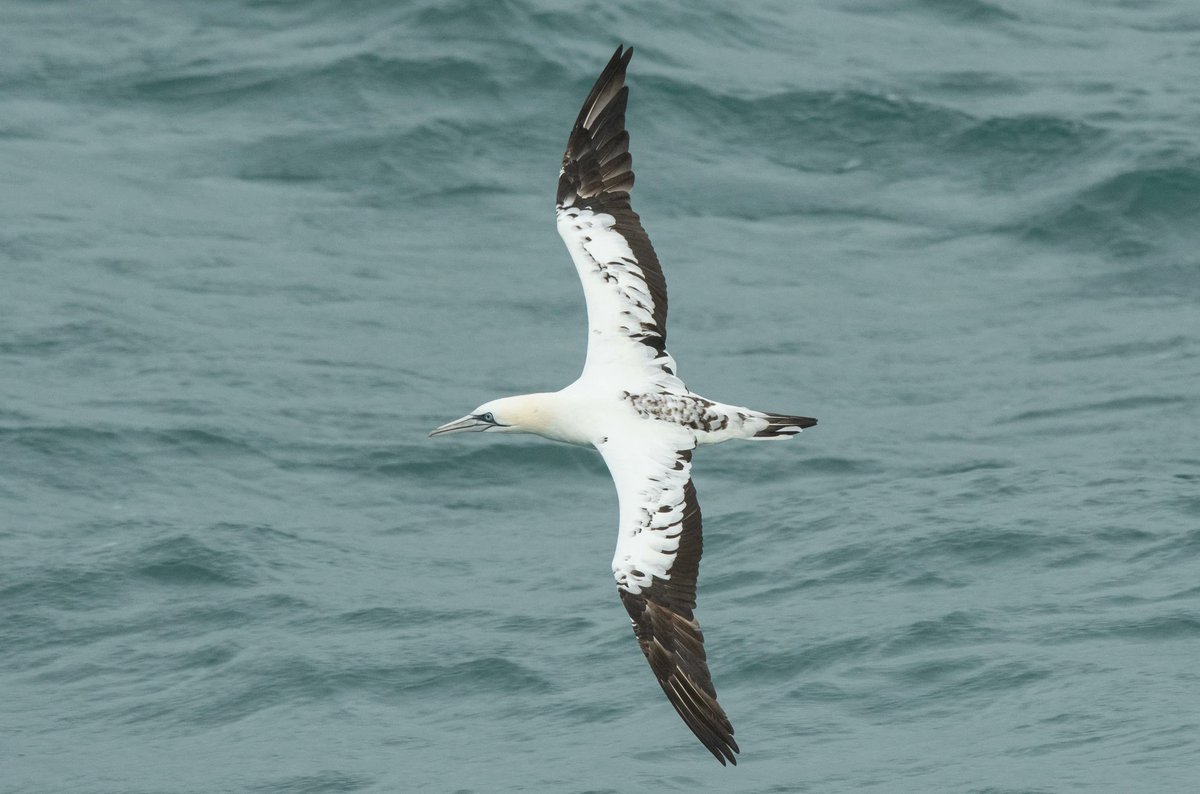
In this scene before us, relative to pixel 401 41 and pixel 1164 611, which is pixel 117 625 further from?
pixel 401 41

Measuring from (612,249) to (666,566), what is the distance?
2.45 metres

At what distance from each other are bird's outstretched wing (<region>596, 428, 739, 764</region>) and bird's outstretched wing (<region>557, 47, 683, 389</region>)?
0.63m

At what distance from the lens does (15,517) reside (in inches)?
681

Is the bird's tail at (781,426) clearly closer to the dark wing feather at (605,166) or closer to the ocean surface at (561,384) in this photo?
the dark wing feather at (605,166)

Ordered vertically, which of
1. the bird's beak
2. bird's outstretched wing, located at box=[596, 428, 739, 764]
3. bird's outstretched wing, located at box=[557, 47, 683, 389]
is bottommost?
bird's outstretched wing, located at box=[596, 428, 739, 764]

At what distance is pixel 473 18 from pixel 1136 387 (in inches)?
354

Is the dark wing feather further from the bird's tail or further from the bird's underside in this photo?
the bird's tail

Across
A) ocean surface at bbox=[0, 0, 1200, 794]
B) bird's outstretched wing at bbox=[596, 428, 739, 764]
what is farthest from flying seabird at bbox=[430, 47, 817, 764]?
ocean surface at bbox=[0, 0, 1200, 794]

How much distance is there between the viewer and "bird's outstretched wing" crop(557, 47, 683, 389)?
13.2 metres

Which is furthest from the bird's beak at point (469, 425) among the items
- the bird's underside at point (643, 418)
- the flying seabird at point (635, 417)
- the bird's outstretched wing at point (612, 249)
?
the bird's outstretched wing at point (612, 249)

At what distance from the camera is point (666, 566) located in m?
12.1

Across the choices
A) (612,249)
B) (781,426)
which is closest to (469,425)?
(612,249)

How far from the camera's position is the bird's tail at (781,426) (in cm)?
Answer: 1283

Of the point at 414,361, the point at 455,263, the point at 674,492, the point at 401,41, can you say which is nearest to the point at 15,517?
the point at 414,361
